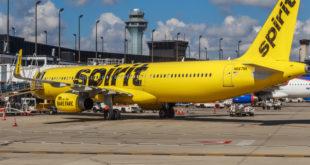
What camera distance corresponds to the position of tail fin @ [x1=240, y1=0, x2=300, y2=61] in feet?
84.1

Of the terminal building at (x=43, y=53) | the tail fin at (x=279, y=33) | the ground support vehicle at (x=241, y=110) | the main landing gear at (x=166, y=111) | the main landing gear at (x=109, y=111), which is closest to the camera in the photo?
the tail fin at (x=279, y=33)

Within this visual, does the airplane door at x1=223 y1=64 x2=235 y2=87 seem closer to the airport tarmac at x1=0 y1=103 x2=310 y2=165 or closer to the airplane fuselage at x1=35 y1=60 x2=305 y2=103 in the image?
the airplane fuselage at x1=35 y1=60 x2=305 y2=103

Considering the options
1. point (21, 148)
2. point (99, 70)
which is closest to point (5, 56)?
point (99, 70)

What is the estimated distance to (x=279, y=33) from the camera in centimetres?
2595

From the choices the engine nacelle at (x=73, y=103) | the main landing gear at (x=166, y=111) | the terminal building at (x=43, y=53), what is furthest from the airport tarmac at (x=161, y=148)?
the terminal building at (x=43, y=53)

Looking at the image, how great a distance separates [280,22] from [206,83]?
20.0 feet

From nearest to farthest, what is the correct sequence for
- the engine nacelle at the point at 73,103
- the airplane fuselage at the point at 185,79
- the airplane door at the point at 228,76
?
the airplane fuselage at the point at 185,79
the airplane door at the point at 228,76
the engine nacelle at the point at 73,103

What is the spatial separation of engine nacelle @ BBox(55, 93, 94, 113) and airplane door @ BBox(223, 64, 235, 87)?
10.8m

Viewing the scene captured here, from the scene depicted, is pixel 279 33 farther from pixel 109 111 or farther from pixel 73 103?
pixel 73 103

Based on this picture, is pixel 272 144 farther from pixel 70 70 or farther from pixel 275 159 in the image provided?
pixel 70 70

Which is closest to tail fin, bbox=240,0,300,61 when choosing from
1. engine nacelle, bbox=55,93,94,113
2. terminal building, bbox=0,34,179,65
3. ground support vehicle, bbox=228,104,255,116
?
ground support vehicle, bbox=228,104,255,116

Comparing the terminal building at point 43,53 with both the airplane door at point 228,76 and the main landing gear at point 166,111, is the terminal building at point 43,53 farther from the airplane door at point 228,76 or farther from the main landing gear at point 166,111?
the airplane door at point 228,76

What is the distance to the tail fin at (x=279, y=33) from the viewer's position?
2562cm

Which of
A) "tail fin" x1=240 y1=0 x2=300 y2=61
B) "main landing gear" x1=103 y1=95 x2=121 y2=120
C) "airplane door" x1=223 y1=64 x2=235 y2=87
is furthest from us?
"main landing gear" x1=103 y1=95 x2=121 y2=120
